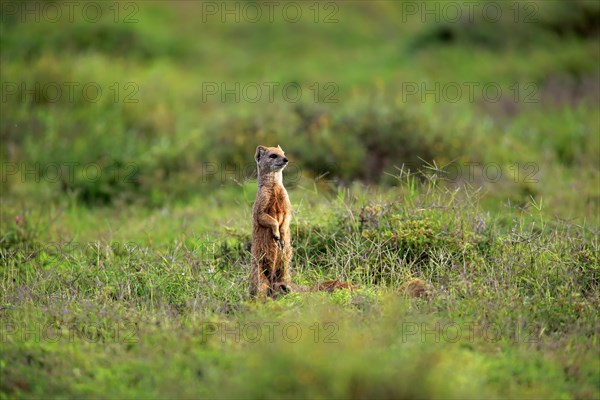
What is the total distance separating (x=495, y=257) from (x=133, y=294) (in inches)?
108

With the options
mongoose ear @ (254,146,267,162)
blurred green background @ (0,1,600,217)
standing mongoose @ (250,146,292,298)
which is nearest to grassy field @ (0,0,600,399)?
blurred green background @ (0,1,600,217)

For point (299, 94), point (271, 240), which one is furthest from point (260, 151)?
point (299, 94)

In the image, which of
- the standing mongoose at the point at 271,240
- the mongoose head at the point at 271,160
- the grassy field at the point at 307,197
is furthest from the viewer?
the mongoose head at the point at 271,160

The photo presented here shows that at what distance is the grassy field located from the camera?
185 inches

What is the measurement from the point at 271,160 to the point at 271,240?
652 mm

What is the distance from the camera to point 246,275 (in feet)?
20.4

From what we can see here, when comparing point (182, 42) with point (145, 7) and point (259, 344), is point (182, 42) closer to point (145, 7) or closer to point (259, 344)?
point (145, 7)

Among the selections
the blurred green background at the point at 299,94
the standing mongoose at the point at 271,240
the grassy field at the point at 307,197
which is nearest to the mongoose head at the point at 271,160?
the standing mongoose at the point at 271,240

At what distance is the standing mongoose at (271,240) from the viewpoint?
233 inches

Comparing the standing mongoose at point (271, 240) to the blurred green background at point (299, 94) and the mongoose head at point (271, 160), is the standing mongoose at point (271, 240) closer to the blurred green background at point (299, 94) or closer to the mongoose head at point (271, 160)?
the mongoose head at point (271, 160)

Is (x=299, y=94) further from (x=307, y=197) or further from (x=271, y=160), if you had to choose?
(x=271, y=160)

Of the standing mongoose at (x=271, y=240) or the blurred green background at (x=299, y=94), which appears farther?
the blurred green background at (x=299, y=94)

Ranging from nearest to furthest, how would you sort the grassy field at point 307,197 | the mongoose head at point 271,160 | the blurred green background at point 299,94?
1. the grassy field at point 307,197
2. the mongoose head at point 271,160
3. the blurred green background at point 299,94

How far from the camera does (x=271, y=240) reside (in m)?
6.03
